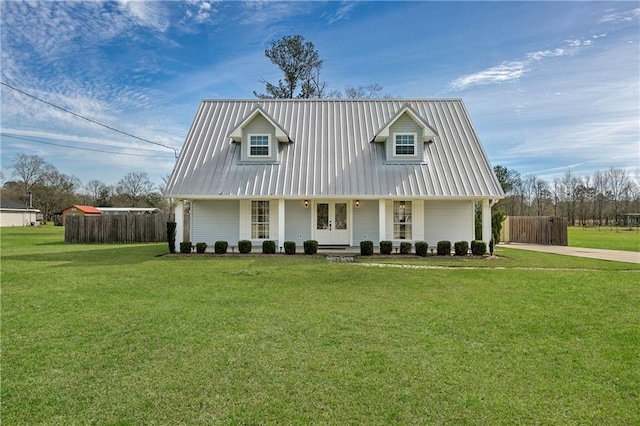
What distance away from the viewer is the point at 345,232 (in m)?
16.8

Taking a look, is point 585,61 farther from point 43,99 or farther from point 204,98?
point 43,99

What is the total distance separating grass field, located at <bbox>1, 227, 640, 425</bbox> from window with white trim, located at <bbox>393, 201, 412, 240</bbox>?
7.37 metres

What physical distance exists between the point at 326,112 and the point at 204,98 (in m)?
6.91

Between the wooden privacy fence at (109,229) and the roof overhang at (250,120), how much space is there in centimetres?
866

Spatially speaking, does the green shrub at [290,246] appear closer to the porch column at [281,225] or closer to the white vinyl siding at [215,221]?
the porch column at [281,225]

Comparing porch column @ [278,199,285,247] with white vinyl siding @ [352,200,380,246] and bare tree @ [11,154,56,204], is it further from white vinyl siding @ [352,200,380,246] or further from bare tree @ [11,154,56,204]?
bare tree @ [11,154,56,204]

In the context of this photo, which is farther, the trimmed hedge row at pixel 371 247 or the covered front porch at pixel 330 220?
the covered front porch at pixel 330 220

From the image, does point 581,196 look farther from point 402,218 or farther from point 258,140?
point 258,140

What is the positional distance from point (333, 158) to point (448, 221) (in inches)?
243

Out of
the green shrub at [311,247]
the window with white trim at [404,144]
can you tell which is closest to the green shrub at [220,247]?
the green shrub at [311,247]

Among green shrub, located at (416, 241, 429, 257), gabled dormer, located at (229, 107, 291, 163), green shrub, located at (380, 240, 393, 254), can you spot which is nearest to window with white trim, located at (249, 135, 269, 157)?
gabled dormer, located at (229, 107, 291, 163)

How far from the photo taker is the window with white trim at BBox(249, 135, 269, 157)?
55.5 feet

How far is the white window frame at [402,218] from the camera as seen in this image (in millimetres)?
16391

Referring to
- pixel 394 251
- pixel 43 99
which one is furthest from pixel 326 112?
pixel 43 99
